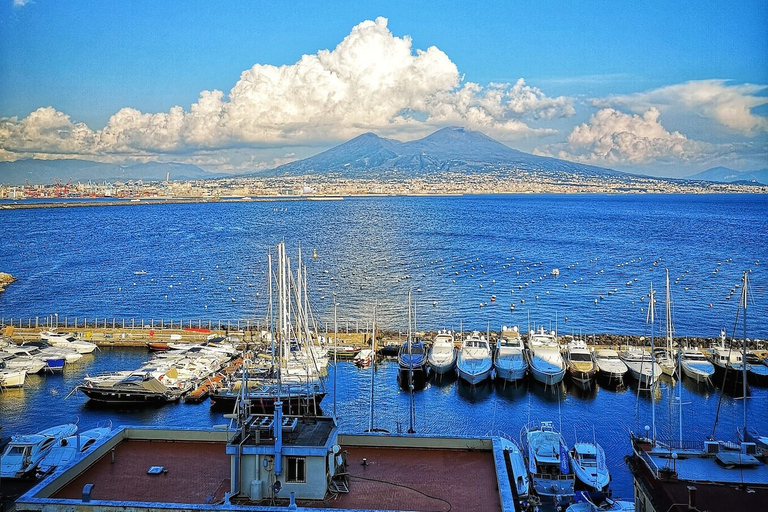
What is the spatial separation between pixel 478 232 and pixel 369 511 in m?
85.8

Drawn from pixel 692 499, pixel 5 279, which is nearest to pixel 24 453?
pixel 692 499

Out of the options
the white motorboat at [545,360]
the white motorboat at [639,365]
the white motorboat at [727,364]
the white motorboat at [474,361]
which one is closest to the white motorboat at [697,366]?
the white motorboat at [727,364]

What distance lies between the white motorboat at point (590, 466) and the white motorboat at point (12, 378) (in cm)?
1923

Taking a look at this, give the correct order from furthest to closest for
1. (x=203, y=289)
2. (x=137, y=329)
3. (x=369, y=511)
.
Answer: (x=203, y=289)
(x=137, y=329)
(x=369, y=511)

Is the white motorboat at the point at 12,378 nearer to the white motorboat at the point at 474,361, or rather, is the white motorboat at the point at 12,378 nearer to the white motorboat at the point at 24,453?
the white motorboat at the point at 24,453

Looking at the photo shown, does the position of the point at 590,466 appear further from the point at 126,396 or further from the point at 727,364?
the point at 126,396

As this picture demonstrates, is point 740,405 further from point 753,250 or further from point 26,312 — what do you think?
point 753,250

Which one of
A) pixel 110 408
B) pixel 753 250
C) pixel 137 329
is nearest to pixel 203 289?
pixel 137 329

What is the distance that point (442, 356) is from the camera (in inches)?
1075

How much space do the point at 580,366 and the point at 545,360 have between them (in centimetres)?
126

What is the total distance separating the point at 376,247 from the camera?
2997 inches

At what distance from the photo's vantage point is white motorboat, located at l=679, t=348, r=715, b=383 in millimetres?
25344

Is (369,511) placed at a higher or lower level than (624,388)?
higher

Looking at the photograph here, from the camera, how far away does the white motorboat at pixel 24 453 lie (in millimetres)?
16406
